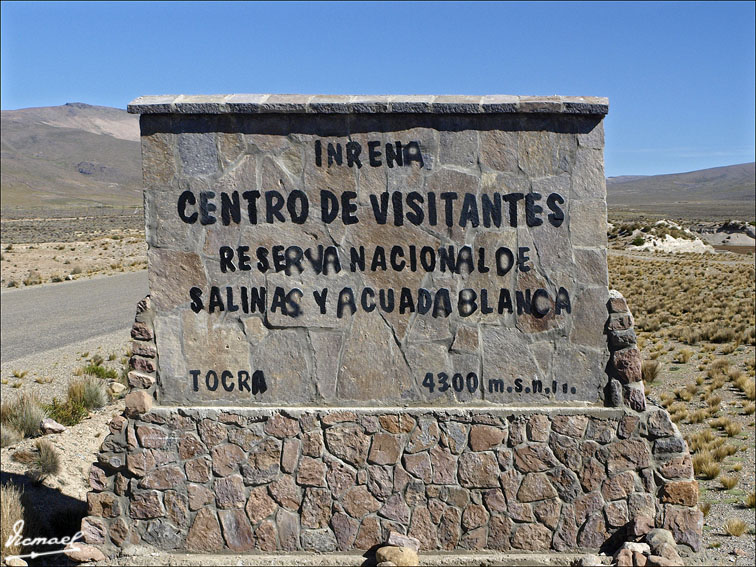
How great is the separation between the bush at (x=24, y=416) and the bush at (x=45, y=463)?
1138mm

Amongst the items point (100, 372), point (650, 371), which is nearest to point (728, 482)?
point (650, 371)

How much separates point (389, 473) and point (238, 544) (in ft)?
A: 4.47

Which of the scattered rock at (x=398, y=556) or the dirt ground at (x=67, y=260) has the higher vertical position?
the dirt ground at (x=67, y=260)

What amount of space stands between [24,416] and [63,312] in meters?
12.9

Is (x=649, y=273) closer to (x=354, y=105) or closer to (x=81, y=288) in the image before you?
(x=81, y=288)

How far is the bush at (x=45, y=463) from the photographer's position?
771cm

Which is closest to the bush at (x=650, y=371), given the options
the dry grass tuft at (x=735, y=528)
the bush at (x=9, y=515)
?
the dry grass tuft at (x=735, y=528)

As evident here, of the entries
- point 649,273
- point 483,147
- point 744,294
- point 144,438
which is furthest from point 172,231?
point 649,273

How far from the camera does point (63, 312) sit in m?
21.3

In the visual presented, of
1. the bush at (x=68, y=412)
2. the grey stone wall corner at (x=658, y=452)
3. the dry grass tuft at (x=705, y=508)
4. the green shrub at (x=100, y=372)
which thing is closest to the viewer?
the grey stone wall corner at (x=658, y=452)

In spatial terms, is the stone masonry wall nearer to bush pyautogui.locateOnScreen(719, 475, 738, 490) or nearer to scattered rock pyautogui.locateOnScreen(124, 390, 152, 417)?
scattered rock pyautogui.locateOnScreen(124, 390, 152, 417)

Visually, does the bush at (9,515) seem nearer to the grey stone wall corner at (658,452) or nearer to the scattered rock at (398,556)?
the scattered rock at (398,556)

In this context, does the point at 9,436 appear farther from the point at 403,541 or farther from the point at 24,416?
the point at 403,541

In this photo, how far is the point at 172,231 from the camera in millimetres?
5906
